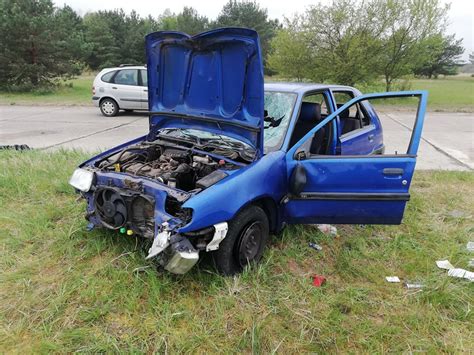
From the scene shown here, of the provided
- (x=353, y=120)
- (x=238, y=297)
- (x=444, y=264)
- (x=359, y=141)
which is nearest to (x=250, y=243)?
(x=238, y=297)

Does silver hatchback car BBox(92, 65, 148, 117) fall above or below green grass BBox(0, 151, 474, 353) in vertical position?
above

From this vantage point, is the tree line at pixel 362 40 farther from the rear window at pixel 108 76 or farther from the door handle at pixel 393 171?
the door handle at pixel 393 171

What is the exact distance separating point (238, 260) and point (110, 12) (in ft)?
140

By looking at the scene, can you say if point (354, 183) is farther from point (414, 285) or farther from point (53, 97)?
point (53, 97)

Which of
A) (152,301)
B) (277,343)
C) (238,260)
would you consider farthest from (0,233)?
(277,343)

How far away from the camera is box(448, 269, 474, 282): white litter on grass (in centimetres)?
294

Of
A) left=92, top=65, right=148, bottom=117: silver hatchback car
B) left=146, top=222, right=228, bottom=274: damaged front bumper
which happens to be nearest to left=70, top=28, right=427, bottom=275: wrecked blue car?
left=146, top=222, right=228, bottom=274: damaged front bumper

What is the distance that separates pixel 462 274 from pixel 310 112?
2.11 meters

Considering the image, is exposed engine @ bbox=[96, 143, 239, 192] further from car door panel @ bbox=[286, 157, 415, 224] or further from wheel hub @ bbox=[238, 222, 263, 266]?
car door panel @ bbox=[286, 157, 415, 224]

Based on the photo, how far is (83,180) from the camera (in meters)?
3.11

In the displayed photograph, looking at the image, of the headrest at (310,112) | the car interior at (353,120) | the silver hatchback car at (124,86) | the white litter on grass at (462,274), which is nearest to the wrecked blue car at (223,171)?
the headrest at (310,112)

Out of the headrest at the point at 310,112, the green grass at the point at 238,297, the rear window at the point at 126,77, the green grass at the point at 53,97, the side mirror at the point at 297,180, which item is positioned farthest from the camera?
the green grass at the point at 53,97

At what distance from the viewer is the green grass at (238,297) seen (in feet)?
7.67

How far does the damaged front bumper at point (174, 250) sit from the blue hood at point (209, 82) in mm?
1023
